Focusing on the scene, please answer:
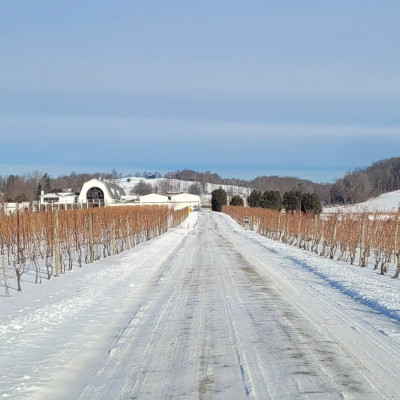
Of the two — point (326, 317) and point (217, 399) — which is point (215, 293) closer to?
point (326, 317)

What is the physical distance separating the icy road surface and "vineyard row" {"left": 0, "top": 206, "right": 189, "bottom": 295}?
2383 mm

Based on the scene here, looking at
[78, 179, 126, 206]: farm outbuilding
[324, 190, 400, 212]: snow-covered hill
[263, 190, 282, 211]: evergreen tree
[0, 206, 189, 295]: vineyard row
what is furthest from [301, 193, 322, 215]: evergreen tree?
[0, 206, 189, 295]: vineyard row

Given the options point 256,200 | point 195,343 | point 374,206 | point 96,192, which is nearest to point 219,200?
point 256,200

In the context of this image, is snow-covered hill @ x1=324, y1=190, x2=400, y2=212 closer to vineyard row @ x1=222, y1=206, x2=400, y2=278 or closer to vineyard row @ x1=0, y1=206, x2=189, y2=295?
vineyard row @ x1=222, y1=206, x2=400, y2=278

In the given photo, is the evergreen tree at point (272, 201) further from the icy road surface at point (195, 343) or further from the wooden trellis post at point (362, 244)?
→ the icy road surface at point (195, 343)

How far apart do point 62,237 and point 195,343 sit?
12172 mm

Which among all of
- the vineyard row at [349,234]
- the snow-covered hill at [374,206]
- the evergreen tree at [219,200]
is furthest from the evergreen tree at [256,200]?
the vineyard row at [349,234]

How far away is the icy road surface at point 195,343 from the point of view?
473cm

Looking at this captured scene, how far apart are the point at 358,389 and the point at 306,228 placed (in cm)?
2387

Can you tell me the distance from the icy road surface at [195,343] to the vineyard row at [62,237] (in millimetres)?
2383

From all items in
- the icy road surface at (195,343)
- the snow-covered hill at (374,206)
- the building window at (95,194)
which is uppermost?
the building window at (95,194)

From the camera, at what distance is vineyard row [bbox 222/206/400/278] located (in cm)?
1845

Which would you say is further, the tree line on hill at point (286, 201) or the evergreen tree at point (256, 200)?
the evergreen tree at point (256, 200)

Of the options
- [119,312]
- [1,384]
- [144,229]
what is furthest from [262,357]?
[144,229]
